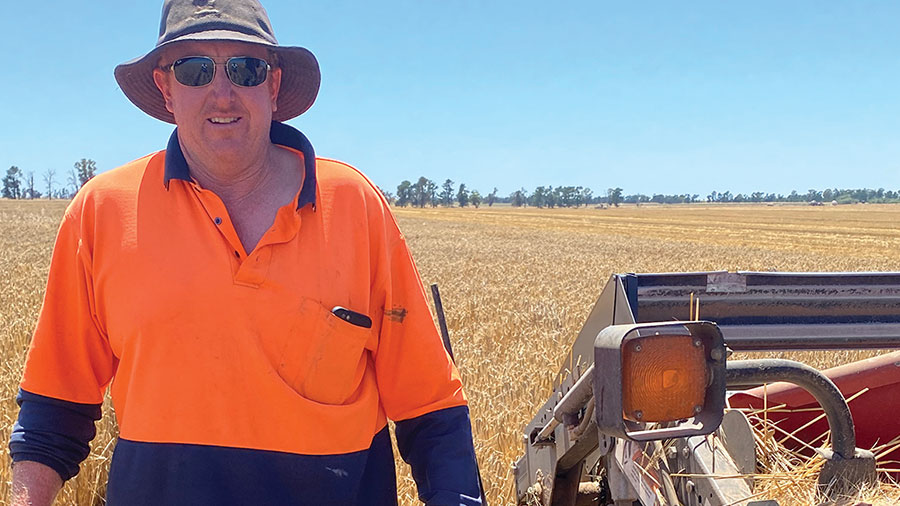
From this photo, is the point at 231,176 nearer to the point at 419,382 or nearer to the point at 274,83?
the point at 274,83

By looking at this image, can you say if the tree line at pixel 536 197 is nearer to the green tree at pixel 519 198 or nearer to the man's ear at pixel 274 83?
the green tree at pixel 519 198

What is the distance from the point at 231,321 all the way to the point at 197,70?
0.65m

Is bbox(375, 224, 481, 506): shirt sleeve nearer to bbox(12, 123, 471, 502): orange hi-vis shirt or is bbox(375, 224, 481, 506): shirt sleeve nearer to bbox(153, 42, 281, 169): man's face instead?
bbox(12, 123, 471, 502): orange hi-vis shirt

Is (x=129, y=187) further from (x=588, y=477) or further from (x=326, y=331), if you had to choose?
(x=588, y=477)

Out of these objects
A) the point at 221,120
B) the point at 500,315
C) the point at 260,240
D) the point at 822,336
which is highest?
the point at 221,120

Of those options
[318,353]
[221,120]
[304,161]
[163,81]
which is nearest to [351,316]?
[318,353]

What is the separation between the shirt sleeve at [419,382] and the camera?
5.99 ft

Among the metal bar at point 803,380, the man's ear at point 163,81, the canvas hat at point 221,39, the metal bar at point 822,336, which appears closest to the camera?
the metal bar at point 803,380

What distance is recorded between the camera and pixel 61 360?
5.90ft

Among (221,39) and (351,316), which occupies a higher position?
(221,39)

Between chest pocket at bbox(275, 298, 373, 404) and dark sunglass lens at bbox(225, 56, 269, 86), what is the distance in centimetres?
59

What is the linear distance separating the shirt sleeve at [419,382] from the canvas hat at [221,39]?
24.0 inches

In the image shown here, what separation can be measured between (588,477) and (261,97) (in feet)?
6.10

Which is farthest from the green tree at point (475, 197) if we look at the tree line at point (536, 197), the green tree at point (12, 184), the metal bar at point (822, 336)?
the metal bar at point (822, 336)
